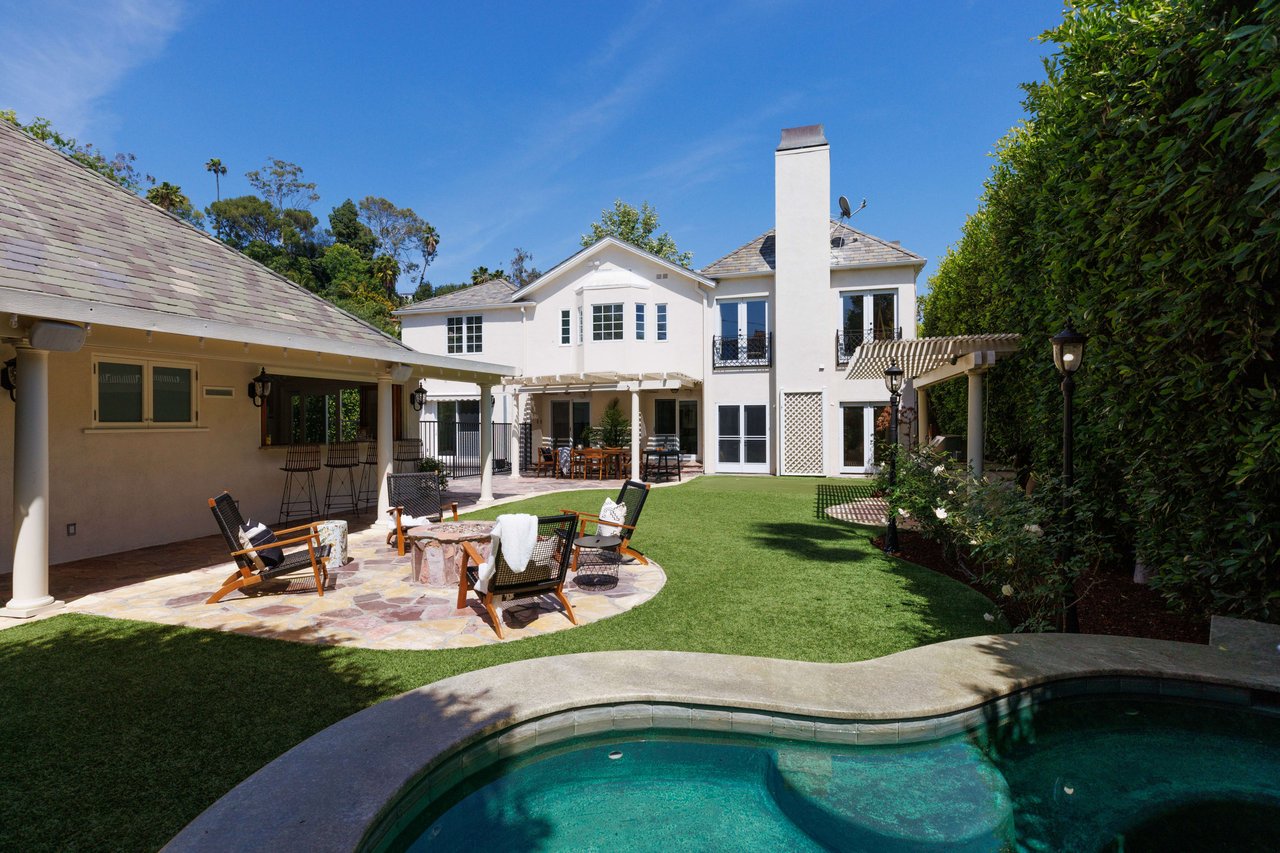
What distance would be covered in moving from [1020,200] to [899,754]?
9452 millimetres

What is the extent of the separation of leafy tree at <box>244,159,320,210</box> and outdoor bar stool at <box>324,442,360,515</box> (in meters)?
58.5

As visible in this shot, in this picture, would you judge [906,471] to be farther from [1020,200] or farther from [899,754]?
[899,754]

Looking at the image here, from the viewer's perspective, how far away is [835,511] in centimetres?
1252

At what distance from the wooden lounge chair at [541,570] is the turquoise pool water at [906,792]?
2.05 meters

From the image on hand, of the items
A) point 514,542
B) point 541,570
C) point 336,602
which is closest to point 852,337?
point 541,570

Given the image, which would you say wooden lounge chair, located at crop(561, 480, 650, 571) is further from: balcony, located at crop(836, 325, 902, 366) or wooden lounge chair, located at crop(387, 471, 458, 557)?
balcony, located at crop(836, 325, 902, 366)

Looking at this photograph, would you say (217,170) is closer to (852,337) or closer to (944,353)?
(852,337)

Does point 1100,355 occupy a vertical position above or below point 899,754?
above

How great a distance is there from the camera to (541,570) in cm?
569

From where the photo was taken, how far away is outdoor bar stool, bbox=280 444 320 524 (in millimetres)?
11211

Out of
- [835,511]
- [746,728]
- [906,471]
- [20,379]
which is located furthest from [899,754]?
[835,511]

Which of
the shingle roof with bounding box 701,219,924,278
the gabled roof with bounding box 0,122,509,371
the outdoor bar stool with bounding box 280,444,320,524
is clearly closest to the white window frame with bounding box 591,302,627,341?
the shingle roof with bounding box 701,219,924,278

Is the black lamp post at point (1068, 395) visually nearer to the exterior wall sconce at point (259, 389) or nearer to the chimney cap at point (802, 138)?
the exterior wall sconce at point (259, 389)

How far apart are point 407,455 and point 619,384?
7123 millimetres
